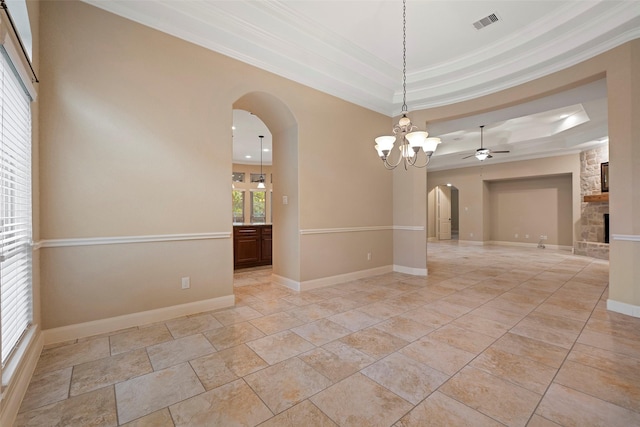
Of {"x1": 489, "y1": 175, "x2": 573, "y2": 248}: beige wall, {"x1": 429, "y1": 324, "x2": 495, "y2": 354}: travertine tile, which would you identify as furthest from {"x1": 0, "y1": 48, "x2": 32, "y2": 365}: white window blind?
{"x1": 489, "y1": 175, "x2": 573, "y2": 248}: beige wall

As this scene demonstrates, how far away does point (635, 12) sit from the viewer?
2.81 metres

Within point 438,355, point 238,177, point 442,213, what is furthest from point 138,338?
point 442,213

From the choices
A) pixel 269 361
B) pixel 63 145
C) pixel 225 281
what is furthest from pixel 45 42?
pixel 269 361

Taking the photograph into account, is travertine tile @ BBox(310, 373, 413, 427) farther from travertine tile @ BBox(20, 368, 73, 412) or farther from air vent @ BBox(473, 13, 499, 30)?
air vent @ BBox(473, 13, 499, 30)

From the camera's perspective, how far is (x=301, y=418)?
1.52 m

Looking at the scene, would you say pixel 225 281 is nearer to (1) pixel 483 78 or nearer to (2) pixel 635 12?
(1) pixel 483 78

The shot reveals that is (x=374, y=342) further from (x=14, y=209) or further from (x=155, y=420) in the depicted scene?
(x=14, y=209)

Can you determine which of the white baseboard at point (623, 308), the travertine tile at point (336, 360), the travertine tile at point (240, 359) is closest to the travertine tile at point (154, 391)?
the travertine tile at point (240, 359)

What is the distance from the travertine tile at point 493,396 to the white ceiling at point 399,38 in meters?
3.66

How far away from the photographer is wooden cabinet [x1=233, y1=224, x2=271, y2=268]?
5.57 m

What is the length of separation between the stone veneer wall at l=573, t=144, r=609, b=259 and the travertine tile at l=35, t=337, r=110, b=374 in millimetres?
10346

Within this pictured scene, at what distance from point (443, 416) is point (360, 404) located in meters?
0.46

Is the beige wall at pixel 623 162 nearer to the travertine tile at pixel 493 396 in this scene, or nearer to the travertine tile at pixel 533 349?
the travertine tile at pixel 533 349

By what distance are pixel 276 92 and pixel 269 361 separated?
3.30m
